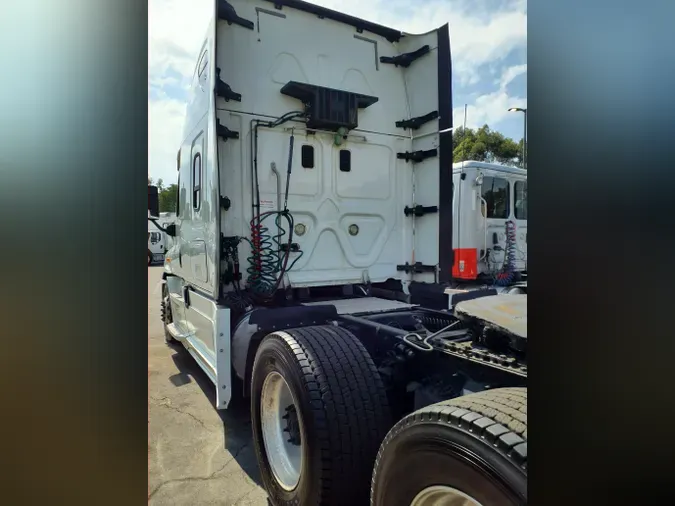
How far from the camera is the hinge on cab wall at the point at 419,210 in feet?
13.5

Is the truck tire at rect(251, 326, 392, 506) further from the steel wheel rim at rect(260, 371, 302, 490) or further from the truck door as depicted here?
the truck door

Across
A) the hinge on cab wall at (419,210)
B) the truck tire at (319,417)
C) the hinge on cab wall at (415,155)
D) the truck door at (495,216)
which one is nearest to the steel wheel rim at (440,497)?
the truck tire at (319,417)

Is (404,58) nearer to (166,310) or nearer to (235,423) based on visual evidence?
(235,423)

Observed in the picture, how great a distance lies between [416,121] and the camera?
4109 millimetres

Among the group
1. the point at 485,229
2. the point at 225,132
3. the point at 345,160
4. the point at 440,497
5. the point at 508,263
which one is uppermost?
the point at 225,132

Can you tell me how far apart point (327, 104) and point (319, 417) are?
8.62ft

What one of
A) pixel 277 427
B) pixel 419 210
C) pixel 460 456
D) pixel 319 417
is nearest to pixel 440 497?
pixel 460 456

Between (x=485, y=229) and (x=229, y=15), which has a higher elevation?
(x=229, y=15)

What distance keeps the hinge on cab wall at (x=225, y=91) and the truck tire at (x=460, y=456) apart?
2.85 meters

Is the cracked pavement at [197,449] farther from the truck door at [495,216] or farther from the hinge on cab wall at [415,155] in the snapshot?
the truck door at [495,216]

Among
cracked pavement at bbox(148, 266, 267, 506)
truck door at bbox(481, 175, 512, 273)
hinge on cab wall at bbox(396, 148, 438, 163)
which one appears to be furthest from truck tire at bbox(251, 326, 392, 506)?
truck door at bbox(481, 175, 512, 273)

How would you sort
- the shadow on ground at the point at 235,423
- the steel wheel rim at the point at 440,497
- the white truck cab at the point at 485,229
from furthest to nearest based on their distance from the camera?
the white truck cab at the point at 485,229 → the shadow on ground at the point at 235,423 → the steel wheel rim at the point at 440,497
